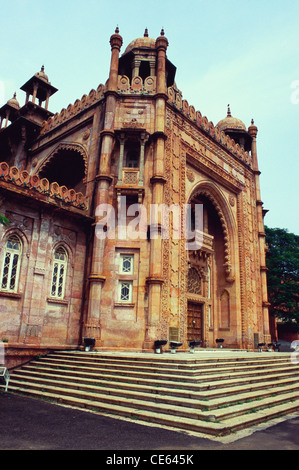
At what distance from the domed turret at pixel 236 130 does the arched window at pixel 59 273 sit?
15.1m

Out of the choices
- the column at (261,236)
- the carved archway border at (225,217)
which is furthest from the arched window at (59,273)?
the column at (261,236)

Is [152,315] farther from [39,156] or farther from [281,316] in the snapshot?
[281,316]

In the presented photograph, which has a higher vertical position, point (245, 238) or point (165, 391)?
point (245, 238)

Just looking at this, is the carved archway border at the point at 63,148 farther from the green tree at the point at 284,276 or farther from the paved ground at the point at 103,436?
the green tree at the point at 284,276

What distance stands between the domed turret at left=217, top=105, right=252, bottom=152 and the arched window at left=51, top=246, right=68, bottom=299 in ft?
49.4

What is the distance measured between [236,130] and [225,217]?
684 centimetres

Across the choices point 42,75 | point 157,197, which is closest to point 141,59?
point 42,75

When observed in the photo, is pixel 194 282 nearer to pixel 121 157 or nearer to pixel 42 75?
pixel 121 157

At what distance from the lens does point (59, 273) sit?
14.2 meters

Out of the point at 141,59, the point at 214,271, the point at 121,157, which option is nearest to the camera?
the point at 121,157

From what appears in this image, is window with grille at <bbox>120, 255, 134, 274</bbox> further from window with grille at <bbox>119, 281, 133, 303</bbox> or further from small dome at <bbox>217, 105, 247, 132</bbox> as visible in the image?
small dome at <bbox>217, 105, 247, 132</bbox>

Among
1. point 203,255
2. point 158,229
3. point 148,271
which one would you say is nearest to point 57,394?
point 148,271
